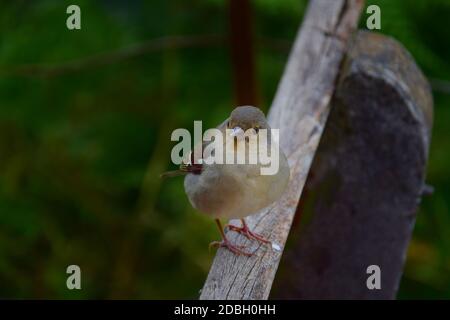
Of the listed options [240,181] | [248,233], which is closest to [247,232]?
[248,233]

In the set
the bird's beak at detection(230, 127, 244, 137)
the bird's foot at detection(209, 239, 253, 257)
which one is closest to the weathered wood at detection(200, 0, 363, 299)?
the bird's foot at detection(209, 239, 253, 257)

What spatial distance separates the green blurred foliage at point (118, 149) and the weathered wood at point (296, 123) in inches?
45.4

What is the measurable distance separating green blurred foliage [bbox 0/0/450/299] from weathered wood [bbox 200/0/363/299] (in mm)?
1153

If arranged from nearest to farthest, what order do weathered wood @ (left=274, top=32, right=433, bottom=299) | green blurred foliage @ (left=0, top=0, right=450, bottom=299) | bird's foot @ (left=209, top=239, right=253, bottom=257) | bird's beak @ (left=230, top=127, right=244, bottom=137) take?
bird's beak @ (left=230, top=127, right=244, bottom=137), bird's foot @ (left=209, top=239, right=253, bottom=257), weathered wood @ (left=274, top=32, right=433, bottom=299), green blurred foliage @ (left=0, top=0, right=450, bottom=299)

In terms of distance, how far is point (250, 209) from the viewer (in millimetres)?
2375

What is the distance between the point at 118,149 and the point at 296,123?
2255 mm

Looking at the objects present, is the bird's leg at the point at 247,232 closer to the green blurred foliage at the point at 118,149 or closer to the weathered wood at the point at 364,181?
the weathered wood at the point at 364,181

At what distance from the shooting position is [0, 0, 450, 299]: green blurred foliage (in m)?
4.68

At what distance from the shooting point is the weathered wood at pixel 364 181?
3.12 m

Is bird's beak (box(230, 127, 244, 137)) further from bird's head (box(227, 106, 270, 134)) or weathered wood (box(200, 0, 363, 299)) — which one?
weathered wood (box(200, 0, 363, 299))

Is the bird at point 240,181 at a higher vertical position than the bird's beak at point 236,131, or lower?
lower

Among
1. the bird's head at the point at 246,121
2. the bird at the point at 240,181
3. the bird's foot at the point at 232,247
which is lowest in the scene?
the bird's foot at the point at 232,247

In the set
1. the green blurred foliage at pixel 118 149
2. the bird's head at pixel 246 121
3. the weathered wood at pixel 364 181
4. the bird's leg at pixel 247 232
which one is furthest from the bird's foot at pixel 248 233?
the green blurred foliage at pixel 118 149

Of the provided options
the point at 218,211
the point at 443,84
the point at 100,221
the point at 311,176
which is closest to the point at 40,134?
the point at 100,221
